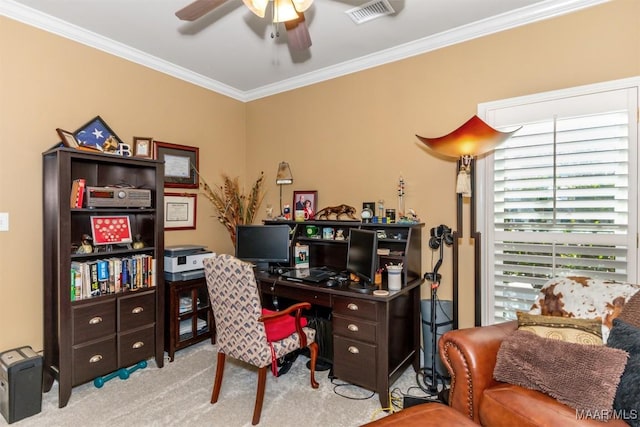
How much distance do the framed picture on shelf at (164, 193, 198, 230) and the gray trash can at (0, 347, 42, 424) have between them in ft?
4.99

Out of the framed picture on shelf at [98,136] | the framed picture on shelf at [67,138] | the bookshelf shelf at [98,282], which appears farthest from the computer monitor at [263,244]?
the framed picture on shelf at [67,138]

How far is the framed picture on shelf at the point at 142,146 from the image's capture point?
3094 mm

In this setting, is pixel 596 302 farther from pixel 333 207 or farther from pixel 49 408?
pixel 49 408

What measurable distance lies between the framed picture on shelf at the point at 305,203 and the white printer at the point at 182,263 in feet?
3.46

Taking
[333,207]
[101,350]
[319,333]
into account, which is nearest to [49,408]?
[101,350]

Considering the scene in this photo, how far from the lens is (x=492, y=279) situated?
2.59 m

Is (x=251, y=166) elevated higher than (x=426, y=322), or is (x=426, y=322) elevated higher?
(x=251, y=166)

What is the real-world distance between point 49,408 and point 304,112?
129 inches

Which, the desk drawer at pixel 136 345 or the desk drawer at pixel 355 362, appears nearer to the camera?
the desk drawer at pixel 355 362

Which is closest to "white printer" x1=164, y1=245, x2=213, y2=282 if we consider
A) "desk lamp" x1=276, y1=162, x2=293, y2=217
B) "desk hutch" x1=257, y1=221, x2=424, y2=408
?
"desk hutch" x1=257, y1=221, x2=424, y2=408

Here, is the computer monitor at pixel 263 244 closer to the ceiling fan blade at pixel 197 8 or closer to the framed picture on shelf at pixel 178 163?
the framed picture on shelf at pixel 178 163

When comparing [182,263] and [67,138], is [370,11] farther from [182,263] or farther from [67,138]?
[182,263]

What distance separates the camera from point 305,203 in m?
3.60

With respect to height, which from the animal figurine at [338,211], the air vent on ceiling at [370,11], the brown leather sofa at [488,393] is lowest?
the brown leather sofa at [488,393]
